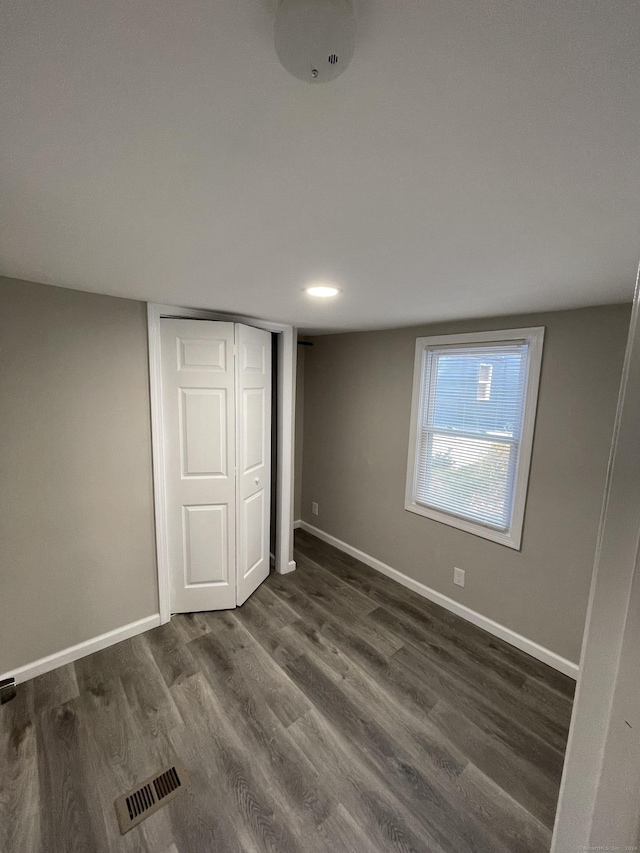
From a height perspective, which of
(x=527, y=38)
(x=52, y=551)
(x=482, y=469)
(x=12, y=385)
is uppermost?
(x=527, y=38)

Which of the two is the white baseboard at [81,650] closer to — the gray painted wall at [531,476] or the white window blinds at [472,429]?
the gray painted wall at [531,476]

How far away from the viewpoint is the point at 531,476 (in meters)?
2.26

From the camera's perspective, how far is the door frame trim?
2.27m

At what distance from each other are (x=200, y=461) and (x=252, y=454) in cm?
41

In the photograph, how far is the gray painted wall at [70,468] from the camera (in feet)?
6.07

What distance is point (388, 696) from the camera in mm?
1976

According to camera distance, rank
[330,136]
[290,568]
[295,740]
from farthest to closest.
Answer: [290,568]
[295,740]
[330,136]

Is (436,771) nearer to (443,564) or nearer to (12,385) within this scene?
(443,564)

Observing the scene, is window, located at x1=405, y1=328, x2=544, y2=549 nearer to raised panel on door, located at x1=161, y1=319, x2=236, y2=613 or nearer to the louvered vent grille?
raised panel on door, located at x1=161, y1=319, x2=236, y2=613

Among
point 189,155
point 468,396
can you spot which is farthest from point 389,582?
point 189,155

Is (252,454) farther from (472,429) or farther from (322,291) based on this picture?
(472,429)

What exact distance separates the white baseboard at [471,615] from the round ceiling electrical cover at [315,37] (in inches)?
117

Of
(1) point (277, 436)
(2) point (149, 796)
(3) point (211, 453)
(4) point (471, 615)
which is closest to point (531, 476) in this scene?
(4) point (471, 615)

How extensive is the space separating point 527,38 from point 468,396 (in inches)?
90.6
